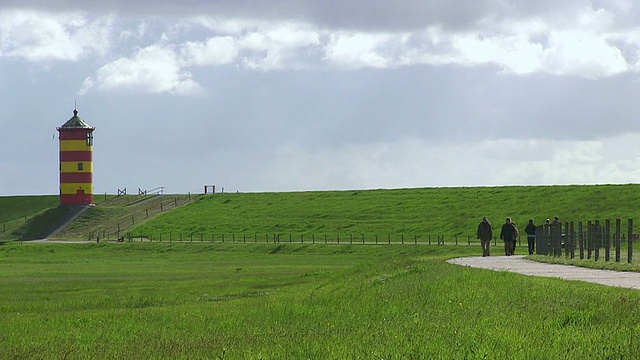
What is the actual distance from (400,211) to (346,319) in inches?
3675

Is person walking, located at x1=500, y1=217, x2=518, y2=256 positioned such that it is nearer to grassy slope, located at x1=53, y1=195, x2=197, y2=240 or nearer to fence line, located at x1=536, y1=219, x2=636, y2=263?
fence line, located at x1=536, y1=219, x2=636, y2=263

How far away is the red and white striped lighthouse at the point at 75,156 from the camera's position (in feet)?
400

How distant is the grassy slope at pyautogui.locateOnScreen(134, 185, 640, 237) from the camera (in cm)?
10269

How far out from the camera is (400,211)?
115 meters

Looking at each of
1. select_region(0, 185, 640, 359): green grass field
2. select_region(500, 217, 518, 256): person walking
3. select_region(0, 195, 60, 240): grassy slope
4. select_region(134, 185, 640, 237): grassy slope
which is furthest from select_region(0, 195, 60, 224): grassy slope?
select_region(500, 217, 518, 256): person walking

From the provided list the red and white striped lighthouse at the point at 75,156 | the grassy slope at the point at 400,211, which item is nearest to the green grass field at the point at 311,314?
the grassy slope at the point at 400,211

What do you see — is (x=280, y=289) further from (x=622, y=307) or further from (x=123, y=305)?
(x=622, y=307)

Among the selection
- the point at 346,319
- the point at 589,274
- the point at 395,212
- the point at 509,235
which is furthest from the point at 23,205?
the point at 346,319

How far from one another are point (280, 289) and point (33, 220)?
300 ft

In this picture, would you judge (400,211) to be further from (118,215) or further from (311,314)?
(311,314)

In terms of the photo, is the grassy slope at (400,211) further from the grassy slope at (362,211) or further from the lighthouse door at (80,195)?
the lighthouse door at (80,195)

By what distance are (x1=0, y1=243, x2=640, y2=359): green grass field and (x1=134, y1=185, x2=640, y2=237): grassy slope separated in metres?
62.2

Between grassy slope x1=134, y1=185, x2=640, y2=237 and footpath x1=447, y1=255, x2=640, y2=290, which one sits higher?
grassy slope x1=134, y1=185, x2=640, y2=237

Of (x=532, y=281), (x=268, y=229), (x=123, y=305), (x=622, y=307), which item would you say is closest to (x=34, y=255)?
(x=268, y=229)
